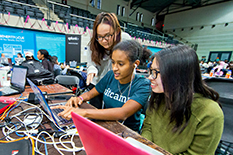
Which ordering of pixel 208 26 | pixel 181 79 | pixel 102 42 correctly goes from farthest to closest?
pixel 208 26 → pixel 102 42 → pixel 181 79

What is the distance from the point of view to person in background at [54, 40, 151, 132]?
2.69 feet

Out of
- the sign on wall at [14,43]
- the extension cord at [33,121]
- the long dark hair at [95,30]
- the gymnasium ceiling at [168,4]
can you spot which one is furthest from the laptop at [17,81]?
the gymnasium ceiling at [168,4]

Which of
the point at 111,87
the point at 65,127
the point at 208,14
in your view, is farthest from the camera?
the point at 208,14

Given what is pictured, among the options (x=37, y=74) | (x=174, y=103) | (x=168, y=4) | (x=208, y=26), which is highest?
(x=168, y=4)

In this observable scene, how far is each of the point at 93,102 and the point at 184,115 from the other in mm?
1052

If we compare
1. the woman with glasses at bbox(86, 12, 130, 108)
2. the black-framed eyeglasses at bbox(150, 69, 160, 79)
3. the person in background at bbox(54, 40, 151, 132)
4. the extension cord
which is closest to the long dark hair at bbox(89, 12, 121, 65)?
the woman with glasses at bbox(86, 12, 130, 108)

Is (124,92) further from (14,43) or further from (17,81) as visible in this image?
(14,43)

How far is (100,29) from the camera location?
1135 mm

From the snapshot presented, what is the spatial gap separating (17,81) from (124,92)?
4.64ft

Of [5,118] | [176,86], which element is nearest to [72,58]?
[5,118]

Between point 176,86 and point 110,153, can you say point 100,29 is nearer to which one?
point 176,86

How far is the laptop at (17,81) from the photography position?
135cm

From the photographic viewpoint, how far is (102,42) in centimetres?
117

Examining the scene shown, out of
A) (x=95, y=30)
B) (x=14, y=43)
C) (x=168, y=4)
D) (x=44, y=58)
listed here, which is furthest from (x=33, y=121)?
(x=168, y=4)
